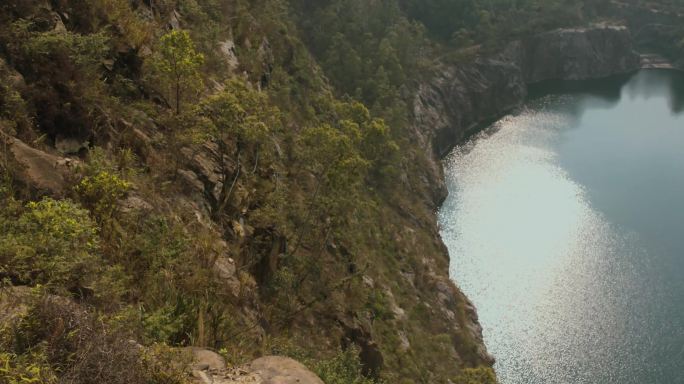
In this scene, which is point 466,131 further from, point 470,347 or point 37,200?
point 37,200

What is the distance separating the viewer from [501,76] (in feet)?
313

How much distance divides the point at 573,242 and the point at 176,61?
184 ft

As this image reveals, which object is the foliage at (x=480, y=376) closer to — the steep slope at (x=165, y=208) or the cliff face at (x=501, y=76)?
the steep slope at (x=165, y=208)

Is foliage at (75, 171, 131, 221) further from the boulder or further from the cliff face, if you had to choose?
the cliff face

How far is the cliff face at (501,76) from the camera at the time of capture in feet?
257

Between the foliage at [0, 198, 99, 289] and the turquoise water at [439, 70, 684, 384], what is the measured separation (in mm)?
42704

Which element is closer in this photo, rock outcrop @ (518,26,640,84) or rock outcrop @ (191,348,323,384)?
rock outcrop @ (191,348,323,384)

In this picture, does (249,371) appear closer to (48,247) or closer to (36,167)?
(48,247)

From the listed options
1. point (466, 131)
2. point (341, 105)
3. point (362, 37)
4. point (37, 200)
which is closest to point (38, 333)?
point (37, 200)

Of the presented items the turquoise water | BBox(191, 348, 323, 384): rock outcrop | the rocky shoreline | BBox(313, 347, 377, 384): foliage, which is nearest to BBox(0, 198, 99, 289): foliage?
BBox(191, 348, 323, 384): rock outcrop

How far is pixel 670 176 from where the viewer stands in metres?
75.1

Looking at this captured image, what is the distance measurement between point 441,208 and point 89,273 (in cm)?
5977

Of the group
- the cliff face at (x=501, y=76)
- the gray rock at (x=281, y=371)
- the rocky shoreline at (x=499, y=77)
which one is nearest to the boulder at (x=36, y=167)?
the gray rock at (x=281, y=371)

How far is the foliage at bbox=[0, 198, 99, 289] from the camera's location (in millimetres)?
7934
